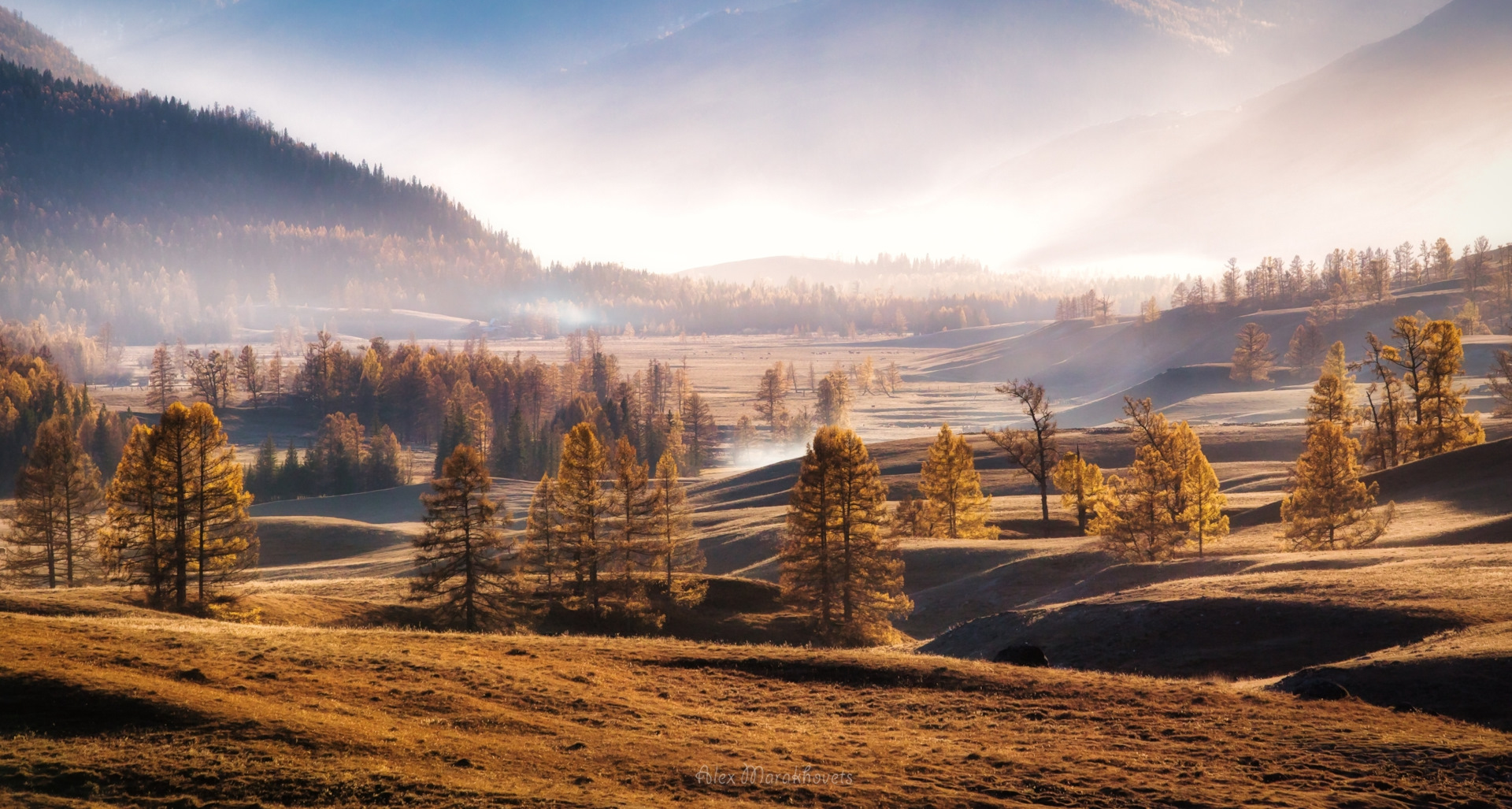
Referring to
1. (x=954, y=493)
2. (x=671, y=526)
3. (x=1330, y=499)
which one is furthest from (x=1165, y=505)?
(x=671, y=526)

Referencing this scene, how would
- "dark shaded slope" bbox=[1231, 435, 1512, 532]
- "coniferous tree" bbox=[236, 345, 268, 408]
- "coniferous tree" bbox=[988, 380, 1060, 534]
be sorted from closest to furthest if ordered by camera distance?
"dark shaded slope" bbox=[1231, 435, 1512, 532] → "coniferous tree" bbox=[988, 380, 1060, 534] → "coniferous tree" bbox=[236, 345, 268, 408]

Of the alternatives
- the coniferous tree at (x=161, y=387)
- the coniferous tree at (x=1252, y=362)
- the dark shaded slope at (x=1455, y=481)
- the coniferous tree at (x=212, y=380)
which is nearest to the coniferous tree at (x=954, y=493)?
the dark shaded slope at (x=1455, y=481)

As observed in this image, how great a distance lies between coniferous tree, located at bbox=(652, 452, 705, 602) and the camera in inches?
1972

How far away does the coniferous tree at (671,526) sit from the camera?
164 feet

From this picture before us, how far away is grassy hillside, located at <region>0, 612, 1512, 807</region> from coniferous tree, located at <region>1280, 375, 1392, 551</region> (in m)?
29.8

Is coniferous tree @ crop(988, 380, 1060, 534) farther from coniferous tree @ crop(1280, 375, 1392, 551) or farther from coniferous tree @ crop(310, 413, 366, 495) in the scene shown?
coniferous tree @ crop(310, 413, 366, 495)

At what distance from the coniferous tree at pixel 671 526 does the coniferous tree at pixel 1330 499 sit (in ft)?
111

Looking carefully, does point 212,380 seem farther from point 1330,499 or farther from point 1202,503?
point 1330,499

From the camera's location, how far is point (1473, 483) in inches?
2078

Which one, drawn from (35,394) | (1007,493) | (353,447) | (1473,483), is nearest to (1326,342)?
(1007,493)

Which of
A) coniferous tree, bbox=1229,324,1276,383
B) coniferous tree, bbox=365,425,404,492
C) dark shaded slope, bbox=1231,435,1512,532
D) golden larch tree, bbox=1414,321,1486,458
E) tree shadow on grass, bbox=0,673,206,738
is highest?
coniferous tree, bbox=1229,324,1276,383

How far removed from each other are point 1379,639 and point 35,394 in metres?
177

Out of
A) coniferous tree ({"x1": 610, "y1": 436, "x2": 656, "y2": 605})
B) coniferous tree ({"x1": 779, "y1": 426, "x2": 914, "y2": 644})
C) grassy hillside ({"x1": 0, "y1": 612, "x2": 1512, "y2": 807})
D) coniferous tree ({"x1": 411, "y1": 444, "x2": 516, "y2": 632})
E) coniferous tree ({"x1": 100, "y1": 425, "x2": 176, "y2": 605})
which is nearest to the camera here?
grassy hillside ({"x1": 0, "y1": 612, "x2": 1512, "y2": 807})

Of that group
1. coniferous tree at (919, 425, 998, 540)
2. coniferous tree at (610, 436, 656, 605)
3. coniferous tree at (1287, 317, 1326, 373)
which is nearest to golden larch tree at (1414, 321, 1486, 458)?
coniferous tree at (919, 425, 998, 540)
